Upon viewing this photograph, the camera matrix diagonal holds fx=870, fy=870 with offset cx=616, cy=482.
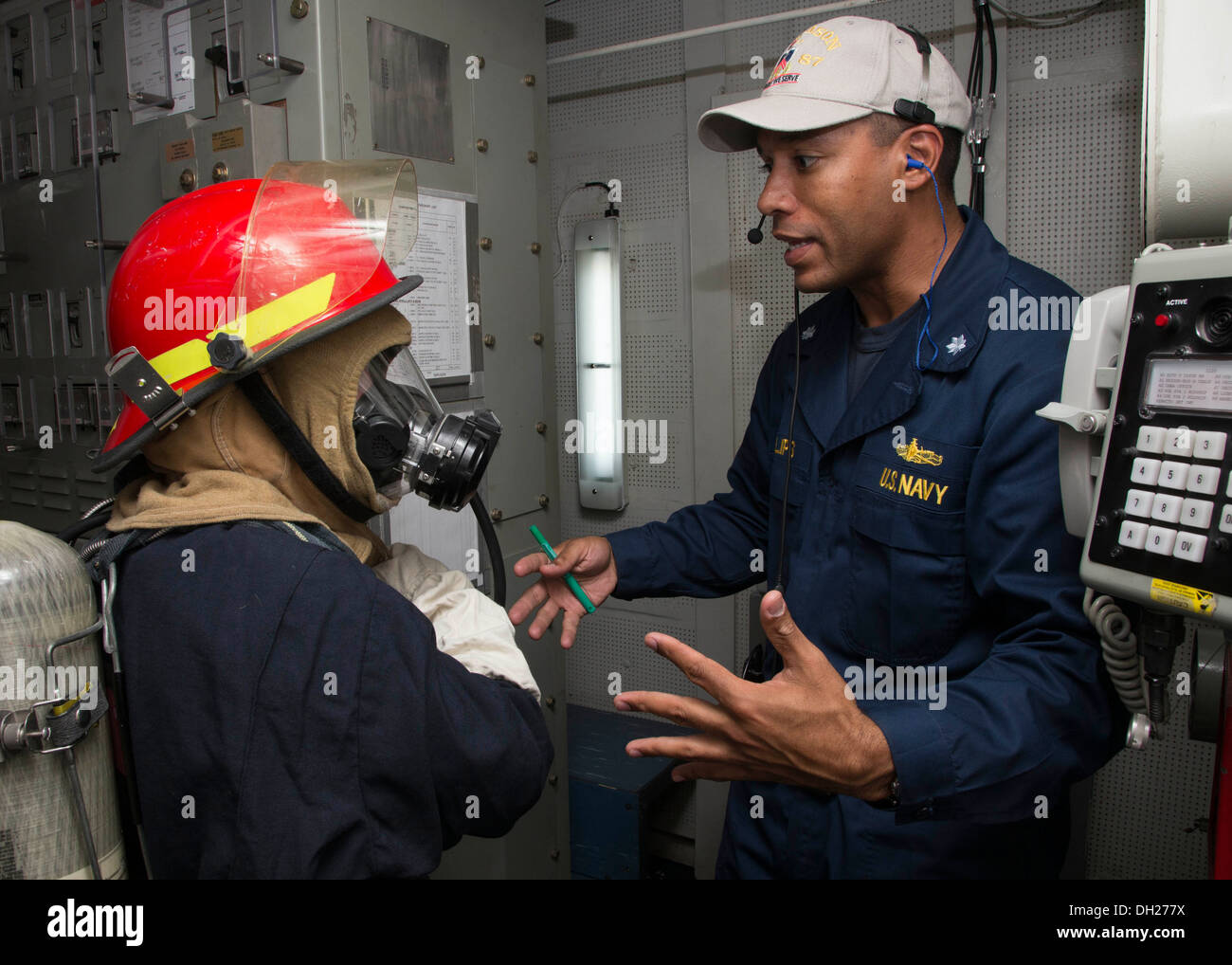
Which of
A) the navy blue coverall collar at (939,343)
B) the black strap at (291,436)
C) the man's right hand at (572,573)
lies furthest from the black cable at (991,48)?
the black strap at (291,436)

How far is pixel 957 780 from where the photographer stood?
1.32m

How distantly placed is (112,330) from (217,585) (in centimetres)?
52

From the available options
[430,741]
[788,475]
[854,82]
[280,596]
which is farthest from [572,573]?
[854,82]

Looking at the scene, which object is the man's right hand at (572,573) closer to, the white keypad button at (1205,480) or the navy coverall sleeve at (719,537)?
the navy coverall sleeve at (719,537)

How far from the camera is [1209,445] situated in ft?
3.59

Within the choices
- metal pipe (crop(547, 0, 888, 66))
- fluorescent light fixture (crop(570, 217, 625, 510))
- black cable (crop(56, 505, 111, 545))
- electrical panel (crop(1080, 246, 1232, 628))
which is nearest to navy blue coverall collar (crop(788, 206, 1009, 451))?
electrical panel (crop(1080, 246, 1232, 628))

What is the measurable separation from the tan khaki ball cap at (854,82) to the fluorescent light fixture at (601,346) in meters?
1.56

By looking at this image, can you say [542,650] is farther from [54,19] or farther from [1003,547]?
[54,19]

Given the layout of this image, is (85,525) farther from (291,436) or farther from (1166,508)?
(1166,508)

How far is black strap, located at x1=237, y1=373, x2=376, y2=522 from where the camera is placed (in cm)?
140

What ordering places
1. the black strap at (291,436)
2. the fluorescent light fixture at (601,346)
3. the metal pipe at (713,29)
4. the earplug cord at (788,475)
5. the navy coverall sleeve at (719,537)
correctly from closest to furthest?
the black strap at (291,436) → the earplug cord at (788,475) → the navy coverall sleeve at (719,537) → the metal pipe at (713,29) → the fluorescent light fixture at (601,346)

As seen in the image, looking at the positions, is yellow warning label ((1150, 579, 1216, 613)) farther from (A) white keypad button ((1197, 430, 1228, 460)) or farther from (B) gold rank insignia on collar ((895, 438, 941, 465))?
(B) gold rank insignia on collar ((895, 438, 941, 465))

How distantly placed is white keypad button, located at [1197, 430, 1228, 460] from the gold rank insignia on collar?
1.93 feet

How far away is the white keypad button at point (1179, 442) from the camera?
1.12 meters
